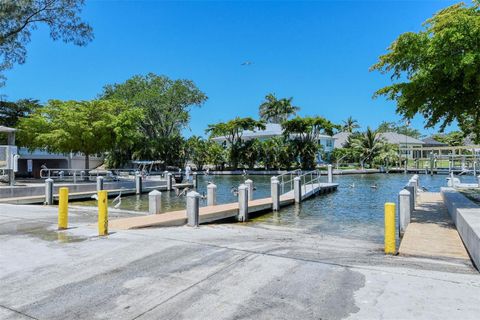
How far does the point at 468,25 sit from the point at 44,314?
34.9ft

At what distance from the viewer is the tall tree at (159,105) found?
5947 centimetres

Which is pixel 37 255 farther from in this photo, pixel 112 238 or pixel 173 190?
pixel 173 190

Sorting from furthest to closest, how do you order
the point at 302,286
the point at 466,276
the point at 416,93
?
1. the point at 416,93
2. the point at 466,276
3. the point at 302,286

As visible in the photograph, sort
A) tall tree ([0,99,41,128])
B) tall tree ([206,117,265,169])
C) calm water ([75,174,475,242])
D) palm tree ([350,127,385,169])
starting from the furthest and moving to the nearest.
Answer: palm tree ([350,127,385,169]) → tall tree ([206,117,265,169]) → tall tree ([0,99,41,128]) → calm water ([75,174,475,242])

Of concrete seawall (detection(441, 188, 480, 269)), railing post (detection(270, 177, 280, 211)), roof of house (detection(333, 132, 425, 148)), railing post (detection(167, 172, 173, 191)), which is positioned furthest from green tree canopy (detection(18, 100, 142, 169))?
roof of house (detection(333, 132, 425, 148))

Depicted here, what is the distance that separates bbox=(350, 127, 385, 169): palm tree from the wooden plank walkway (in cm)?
5387

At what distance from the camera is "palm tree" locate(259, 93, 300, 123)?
8191cm

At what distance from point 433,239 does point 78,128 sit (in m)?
25.4

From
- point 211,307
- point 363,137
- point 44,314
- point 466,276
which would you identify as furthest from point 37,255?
point 363,137

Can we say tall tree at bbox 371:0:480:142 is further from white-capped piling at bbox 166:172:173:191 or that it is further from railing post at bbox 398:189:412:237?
white-capped piling at bbox 166:172:173:191

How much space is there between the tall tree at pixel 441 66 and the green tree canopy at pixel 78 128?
21.8m

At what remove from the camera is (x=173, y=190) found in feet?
100

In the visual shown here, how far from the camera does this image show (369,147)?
65062mm

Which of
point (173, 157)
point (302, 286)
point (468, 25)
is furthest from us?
point (173, 157)
